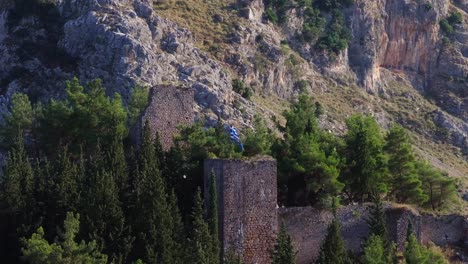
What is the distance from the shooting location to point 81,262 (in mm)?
28625

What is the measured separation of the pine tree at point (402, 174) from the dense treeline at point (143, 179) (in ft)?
0.13

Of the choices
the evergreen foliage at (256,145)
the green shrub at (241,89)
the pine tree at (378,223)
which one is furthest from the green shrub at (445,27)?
the pine tree at (378,223)

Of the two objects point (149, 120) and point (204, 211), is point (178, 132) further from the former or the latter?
point (204, 211)

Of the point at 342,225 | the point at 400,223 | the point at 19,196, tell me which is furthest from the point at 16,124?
the point at 400,223

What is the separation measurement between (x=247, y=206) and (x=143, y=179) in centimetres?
344

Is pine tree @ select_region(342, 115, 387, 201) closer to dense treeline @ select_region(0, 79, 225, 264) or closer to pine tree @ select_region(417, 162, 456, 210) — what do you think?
pine tree @ select_region(417, 162, 456, 210)

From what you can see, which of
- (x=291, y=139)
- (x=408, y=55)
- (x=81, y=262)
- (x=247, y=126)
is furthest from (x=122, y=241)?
(x=408, y=55)

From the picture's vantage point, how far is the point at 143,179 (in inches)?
1229

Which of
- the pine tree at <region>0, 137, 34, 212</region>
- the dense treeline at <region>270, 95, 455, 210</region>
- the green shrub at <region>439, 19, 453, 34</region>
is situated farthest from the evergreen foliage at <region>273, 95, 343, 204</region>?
the green shrub at <region>439, 19, 453, 34</region>

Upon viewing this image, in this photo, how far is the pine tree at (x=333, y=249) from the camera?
3116cm

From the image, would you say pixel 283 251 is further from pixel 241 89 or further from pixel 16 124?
pixel 241 89

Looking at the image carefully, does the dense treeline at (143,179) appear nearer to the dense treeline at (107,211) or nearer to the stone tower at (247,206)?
the dense treeline at (107,211)

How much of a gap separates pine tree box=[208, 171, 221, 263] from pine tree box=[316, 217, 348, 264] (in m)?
3.42

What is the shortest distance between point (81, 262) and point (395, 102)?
5818cm
